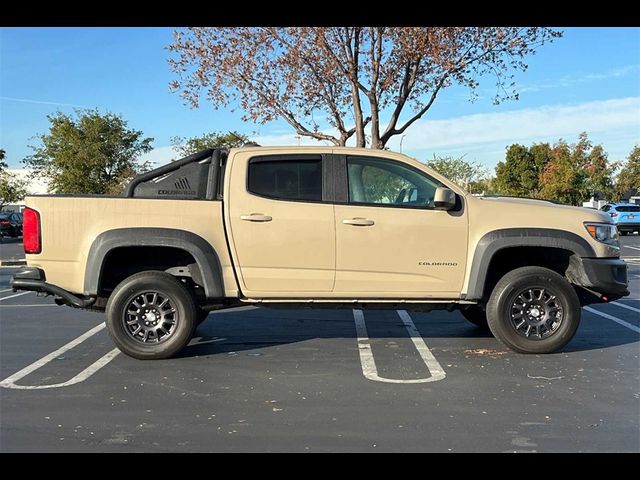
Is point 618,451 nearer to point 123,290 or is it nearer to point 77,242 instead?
point 123,290

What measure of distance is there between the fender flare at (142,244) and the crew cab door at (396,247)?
1300 millimetres

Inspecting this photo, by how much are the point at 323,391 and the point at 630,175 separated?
5329 centimetres

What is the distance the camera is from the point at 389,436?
4055mm

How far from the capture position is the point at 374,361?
595 cm

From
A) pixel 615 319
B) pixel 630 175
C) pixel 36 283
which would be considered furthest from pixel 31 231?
pixel 630 175

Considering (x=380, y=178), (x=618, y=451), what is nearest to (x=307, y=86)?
(x=380, y=178)

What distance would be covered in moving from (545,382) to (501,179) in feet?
146

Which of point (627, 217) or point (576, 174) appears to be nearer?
point (627, 217)

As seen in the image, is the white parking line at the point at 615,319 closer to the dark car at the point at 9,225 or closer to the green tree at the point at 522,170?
the dark car at the point at 9,225

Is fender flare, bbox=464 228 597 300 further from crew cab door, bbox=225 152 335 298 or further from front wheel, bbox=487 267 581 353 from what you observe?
crew cab door, bbox=225 152 335 298

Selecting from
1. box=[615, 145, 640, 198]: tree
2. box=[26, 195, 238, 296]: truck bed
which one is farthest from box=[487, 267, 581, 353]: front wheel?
box=[615, 145, 640, 198]: tree

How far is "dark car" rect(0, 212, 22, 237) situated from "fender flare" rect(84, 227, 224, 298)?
107 ft

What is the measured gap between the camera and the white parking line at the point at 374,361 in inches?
211

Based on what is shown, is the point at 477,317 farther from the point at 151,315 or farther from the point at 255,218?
the point at 151,315
